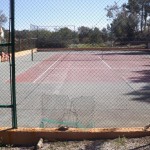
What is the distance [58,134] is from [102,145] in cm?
89

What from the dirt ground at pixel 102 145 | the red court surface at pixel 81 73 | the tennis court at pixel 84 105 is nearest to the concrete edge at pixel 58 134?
the dirt ground at pixel 102 145

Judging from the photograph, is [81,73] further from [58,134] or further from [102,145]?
[102,145]

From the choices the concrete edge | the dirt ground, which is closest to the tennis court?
the concrete edge

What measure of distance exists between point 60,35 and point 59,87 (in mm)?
2419

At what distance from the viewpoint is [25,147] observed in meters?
7.54

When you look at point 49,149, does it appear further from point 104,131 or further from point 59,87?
point 59,87

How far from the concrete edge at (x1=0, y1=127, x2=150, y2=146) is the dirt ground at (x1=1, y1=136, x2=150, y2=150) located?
0.10m

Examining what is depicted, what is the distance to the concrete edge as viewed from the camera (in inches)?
298

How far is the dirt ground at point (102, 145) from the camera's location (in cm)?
713

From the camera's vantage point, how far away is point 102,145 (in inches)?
287

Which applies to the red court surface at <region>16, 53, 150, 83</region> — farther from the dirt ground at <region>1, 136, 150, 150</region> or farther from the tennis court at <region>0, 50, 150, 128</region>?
the dirt ground at <region>1, 136, 150, 150</region>

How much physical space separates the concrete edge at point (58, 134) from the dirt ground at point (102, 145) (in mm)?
104

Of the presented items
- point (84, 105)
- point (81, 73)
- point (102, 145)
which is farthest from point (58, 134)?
point (81, 73)

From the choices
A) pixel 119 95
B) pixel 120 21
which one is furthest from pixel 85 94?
pixel 120 21
